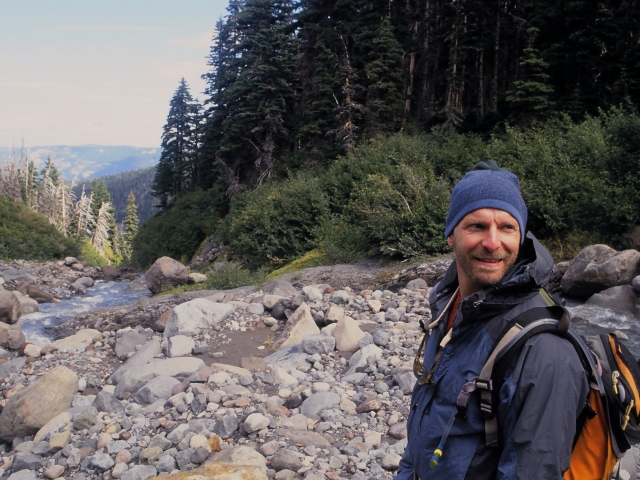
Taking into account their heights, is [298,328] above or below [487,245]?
below

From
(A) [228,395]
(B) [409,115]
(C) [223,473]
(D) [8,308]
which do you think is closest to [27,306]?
(D) [8,308]

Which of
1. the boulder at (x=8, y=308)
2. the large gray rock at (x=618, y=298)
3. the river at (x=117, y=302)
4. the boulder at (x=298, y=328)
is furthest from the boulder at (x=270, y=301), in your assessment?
the boulder at (x=8, y=308)

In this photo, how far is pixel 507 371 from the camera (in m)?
1.51

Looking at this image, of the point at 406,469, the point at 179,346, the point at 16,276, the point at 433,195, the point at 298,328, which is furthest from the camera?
the point at 16,276

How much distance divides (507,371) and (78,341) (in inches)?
347

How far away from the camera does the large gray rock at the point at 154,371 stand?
6059 mm

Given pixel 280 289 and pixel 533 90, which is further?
pixel 533 90

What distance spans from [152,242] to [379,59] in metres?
19.7

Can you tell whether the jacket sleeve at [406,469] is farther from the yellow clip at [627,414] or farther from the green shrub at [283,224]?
the green shrub at [283,224]

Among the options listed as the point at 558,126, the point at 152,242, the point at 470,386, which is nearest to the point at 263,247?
the point at 558,126

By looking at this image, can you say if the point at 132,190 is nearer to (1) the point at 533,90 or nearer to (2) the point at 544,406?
(1) the point at 533,90

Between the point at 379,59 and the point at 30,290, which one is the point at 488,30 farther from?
the point at 30,290

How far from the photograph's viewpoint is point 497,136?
58.0 feet

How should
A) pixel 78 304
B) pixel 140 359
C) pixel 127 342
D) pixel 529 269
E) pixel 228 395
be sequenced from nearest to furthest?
pixel 529 269, pixel 228 395, pixel 140 359, pixel 127 342, pixel 78 304
